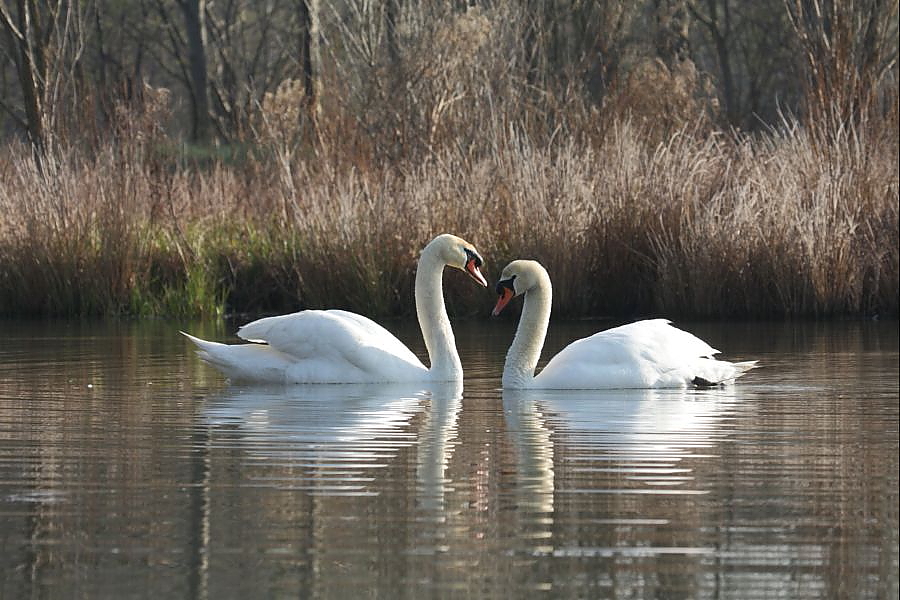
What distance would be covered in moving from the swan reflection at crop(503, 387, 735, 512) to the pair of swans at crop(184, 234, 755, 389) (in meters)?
0.12

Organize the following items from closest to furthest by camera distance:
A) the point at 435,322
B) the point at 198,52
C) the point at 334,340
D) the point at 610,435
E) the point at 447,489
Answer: the point at 447,489, the point at 610,435, the point at 334,340, the point at 435,322, the point at 198,52

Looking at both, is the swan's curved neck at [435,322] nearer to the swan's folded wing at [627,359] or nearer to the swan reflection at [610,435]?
the swan reflection at [610,435]

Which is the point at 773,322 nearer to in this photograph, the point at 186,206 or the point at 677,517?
the point at 186,206

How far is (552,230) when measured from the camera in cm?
1641

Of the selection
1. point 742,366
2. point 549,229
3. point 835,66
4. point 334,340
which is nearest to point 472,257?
point 334,340

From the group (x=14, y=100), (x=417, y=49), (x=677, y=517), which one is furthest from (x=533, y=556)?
(x=14, y=100)

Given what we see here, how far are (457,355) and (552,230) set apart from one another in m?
5.60

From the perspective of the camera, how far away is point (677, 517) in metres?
6.21

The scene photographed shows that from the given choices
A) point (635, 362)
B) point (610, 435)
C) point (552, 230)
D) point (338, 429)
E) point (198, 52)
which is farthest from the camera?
point (198, 52)

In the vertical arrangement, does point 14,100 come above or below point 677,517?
above

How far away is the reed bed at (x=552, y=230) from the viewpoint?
16078mm

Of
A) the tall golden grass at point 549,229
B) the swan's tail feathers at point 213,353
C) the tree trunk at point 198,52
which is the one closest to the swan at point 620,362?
the swan's tail feathers at point 213,353

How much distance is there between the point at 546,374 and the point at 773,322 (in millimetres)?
5655

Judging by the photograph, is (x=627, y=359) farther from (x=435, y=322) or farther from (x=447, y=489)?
(x=447, y=489)
